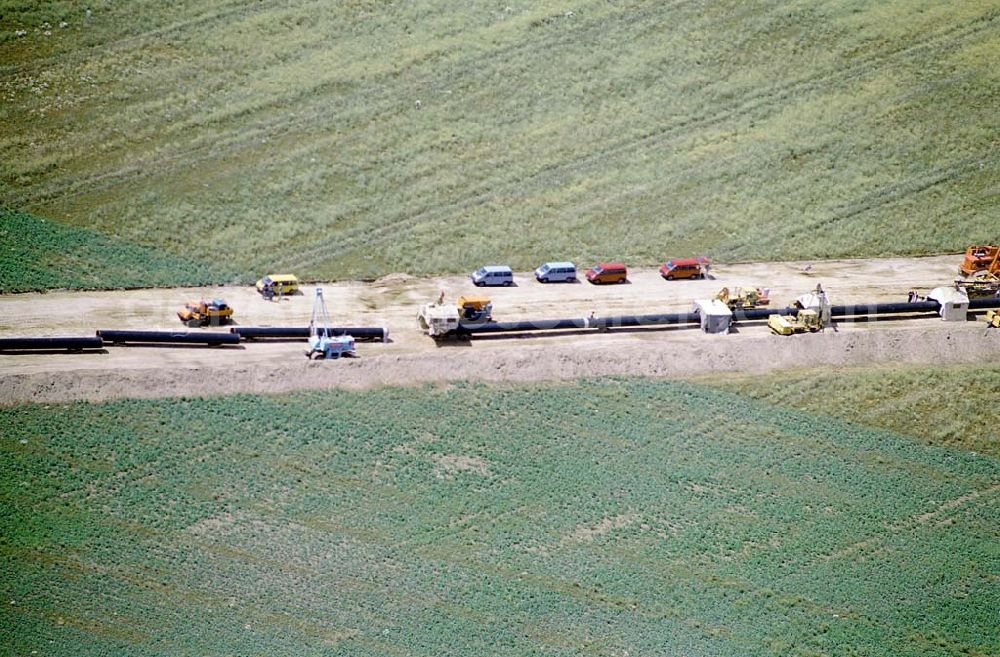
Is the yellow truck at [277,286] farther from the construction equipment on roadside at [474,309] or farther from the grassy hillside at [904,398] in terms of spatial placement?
the grassy hillside at [904,398]

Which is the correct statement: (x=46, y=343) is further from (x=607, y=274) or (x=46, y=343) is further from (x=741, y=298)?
(x=741, y=298)

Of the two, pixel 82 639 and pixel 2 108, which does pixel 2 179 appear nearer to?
pixel 2 108

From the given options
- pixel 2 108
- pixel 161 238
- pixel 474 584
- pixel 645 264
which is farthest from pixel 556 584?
pixel 2 108

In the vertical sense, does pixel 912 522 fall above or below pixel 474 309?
below

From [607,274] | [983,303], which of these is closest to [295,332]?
[607,274]

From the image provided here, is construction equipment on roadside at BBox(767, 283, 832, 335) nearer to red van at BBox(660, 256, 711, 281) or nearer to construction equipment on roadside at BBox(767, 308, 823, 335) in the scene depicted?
construction equipment on roadside at BBox(767, 308, 823, 335)

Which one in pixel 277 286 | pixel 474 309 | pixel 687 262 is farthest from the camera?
pixel 687 262
